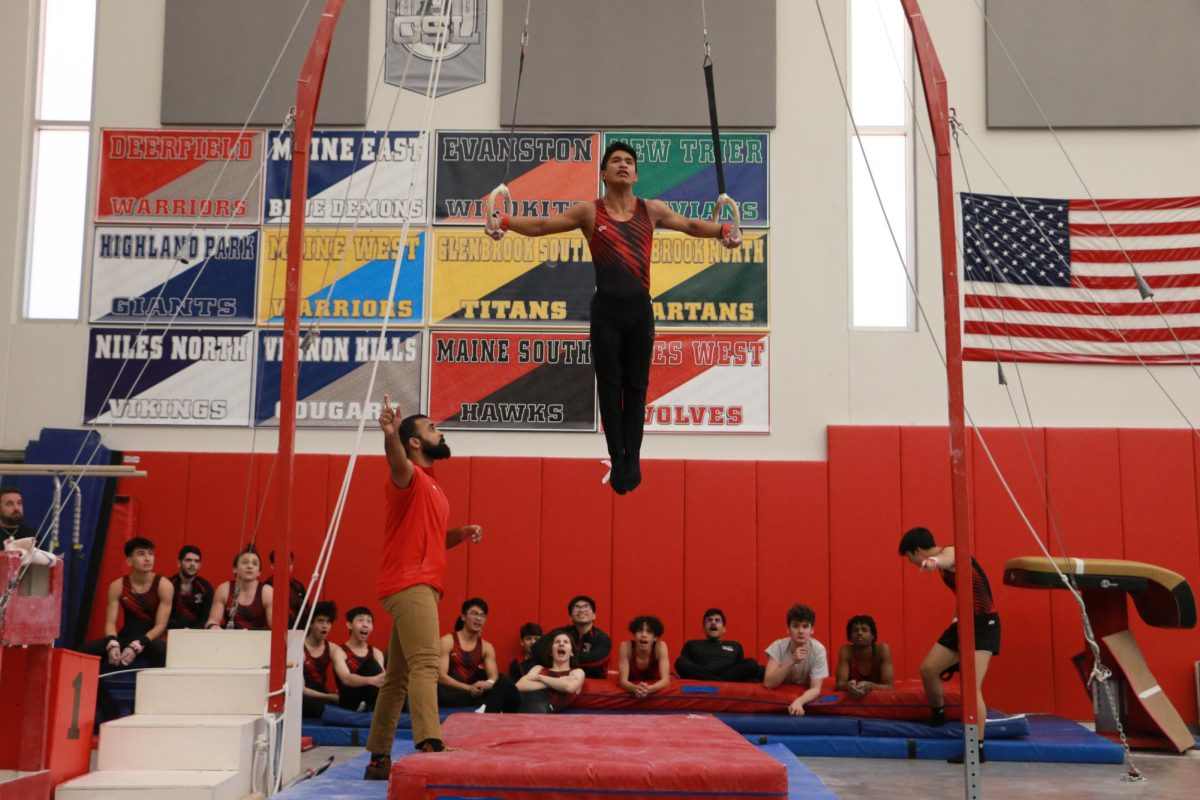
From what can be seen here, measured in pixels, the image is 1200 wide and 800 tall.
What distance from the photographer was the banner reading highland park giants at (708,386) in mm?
9547

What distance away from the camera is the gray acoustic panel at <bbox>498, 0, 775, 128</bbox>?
9766 millimetres

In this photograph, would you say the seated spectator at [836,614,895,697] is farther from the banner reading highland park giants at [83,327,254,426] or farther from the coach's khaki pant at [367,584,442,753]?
the banner reading highland park giants at [83,327,254,426]

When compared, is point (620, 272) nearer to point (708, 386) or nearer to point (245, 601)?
point (708, 386)

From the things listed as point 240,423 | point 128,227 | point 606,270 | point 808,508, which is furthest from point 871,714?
point 128,227

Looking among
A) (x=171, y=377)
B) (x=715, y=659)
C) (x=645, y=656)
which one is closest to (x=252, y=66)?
(x=171, y=377)

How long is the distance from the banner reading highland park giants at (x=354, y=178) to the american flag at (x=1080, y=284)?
453 cm

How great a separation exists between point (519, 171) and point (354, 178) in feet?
4.49

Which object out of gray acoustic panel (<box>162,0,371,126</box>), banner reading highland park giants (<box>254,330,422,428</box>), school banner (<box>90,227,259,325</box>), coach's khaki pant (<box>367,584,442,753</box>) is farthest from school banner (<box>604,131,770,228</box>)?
coach's khaki pant (<box>367,584,442,753</box>)

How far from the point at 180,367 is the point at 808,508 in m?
5.22

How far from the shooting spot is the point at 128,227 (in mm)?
9891

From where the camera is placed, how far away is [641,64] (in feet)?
32.1

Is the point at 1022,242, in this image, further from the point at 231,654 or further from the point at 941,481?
the point at 231,654

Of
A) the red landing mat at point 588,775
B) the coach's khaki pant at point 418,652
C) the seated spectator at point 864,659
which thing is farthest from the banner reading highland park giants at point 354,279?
the red landing mat at point 588,775

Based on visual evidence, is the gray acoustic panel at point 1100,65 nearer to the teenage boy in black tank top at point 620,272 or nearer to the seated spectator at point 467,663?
the teenage boy in black tank top at point 620,272
